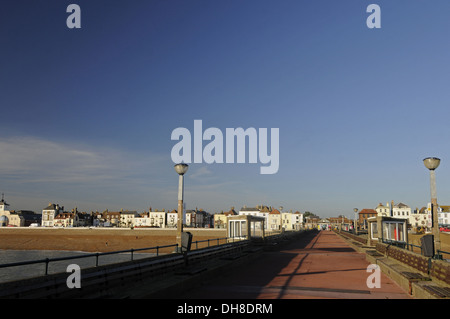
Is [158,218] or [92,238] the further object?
[158,218]

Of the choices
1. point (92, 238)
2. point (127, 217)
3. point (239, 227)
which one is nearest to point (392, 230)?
point (239, 227)

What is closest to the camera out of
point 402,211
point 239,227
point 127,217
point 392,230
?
point 392,230

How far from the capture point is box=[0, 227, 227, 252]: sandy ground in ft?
290

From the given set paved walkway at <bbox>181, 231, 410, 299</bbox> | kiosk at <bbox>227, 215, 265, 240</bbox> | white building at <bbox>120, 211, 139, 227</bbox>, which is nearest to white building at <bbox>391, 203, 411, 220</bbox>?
white building at <bbox>120, 211, 139, 227</bbox>

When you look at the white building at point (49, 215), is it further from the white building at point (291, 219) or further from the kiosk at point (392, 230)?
the kiosk at point (392, 230)

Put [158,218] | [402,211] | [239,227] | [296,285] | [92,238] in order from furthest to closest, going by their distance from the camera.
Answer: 1. [158,218]
2. [402,211]
3. [92,238]
4. [239,227]
5. [296,285]

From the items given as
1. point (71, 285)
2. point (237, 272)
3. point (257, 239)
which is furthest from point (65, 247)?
point (71, 285)

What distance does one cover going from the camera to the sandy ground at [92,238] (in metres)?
88.5

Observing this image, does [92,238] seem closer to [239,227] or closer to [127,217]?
[239,227]

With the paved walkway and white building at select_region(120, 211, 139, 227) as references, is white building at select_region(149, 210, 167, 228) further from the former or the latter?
the paved walkway

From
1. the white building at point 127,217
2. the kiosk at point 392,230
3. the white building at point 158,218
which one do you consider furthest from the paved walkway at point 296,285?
the white building at point 127,217

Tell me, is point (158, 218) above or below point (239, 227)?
below

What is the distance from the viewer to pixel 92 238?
346ft
